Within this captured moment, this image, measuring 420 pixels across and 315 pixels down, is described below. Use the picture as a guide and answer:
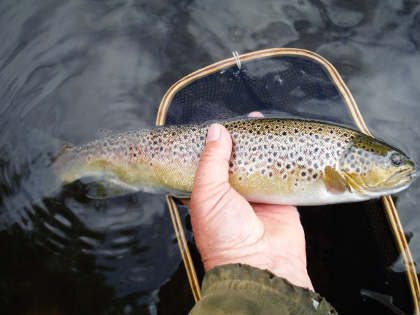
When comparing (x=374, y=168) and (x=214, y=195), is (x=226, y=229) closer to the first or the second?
(x=214, y=195)

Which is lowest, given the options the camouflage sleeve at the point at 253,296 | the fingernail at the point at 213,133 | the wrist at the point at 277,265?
the wrist at the point at 277,265

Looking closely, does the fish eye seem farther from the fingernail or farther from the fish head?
the fingernail

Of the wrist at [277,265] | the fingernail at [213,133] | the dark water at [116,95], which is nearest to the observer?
the wrist at [277,265]

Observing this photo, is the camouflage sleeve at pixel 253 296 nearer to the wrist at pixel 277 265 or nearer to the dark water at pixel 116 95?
the wrist at pixel 277 265

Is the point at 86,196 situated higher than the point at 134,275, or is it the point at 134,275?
the point at 86,196

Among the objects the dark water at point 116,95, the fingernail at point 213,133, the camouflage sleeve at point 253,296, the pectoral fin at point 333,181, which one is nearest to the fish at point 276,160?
the pectoral fin at point 333,181

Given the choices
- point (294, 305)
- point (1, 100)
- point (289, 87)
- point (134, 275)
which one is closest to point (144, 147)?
point (134, 275)

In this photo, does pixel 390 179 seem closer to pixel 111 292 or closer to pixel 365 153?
pixel 365 153

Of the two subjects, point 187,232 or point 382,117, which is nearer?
point 187,232
